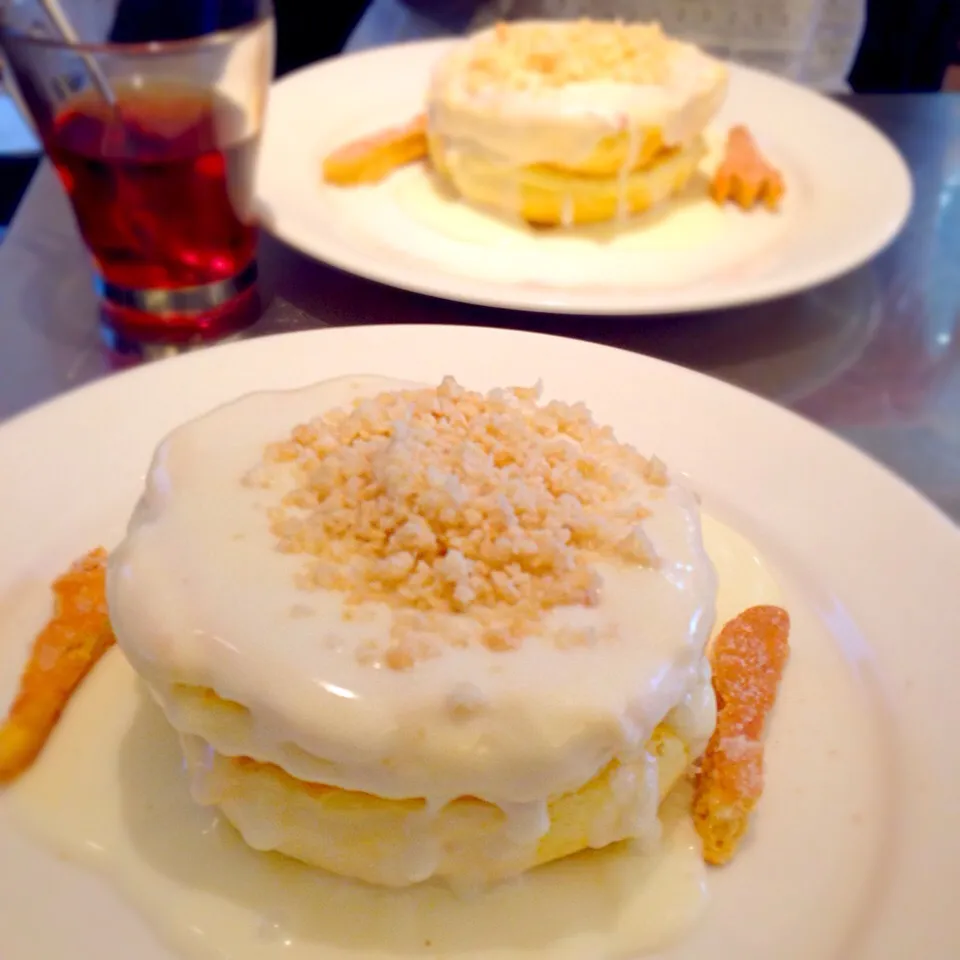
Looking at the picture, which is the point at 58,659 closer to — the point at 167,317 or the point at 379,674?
the point at 379,674

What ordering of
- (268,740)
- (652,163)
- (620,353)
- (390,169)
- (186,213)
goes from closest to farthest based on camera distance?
(268,740) < (620,353) < (186,213) < (652,163) < (390,169)

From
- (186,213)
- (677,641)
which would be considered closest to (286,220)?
(186,213)

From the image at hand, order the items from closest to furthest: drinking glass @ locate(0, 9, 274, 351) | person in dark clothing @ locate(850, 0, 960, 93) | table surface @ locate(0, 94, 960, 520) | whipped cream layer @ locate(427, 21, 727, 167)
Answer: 1. drinking glass @ locate(0, 9, 274, 351)
2. table surface @ locate(0, 94, 960, 520)
3. whipped cream layer @ locate(427, 21, 727, 167)
4. person in dark clothing @ locate(850, 0, 960, 93)

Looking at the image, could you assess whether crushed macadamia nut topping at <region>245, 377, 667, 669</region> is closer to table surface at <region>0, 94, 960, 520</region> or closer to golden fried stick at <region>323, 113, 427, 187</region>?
table surface at <region>0, 94, 960, 520</region>

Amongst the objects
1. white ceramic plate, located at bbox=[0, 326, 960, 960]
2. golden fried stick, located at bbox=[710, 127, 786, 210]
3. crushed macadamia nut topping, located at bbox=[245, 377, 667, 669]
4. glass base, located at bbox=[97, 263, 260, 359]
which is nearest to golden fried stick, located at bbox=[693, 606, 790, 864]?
white ceramic plate, located at bbox=[0, 326, 960, 960]

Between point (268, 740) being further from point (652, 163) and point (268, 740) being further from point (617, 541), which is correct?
point (652, 163)
